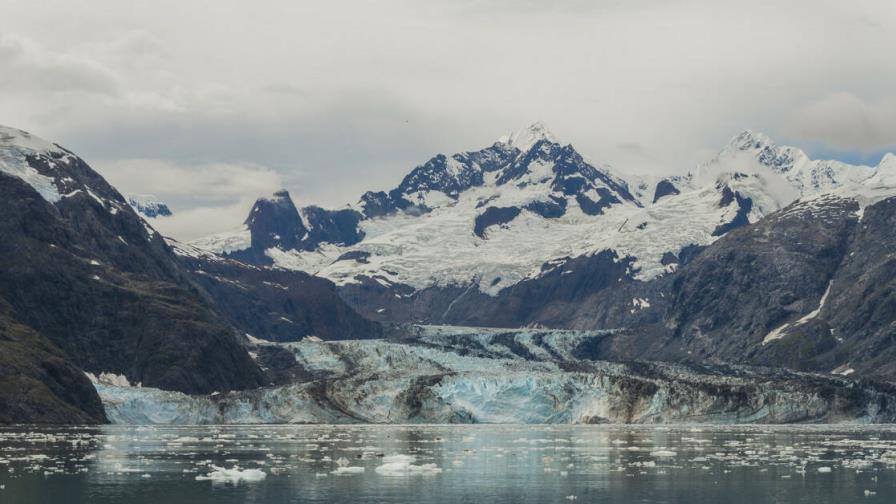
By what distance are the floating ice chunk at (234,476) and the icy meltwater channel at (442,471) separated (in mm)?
165

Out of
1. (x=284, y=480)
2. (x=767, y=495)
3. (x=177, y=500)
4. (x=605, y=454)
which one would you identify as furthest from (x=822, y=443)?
(x=177, y=500)

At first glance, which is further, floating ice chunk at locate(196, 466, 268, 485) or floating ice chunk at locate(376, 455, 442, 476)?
floating ice chunk at locate(376, 455, 442, 476)

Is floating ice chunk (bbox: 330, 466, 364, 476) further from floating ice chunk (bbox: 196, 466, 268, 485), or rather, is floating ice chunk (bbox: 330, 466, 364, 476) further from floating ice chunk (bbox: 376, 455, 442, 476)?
floating ice chunk (bbox: 196, 466, 268, 485)

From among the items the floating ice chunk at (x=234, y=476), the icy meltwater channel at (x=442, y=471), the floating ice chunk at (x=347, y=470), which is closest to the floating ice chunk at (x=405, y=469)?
the icy meltwater channel at (x=442, y=471)

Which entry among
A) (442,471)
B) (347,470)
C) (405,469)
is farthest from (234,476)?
(442,471)

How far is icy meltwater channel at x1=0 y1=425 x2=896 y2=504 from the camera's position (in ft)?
348

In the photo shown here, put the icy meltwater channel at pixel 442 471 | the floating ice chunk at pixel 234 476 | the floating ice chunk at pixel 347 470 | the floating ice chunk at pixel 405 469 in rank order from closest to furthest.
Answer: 1. the icy meltwater channel at pixel 442 471
2. the floating ice chunk at pixel 234 476
3. the floating ice chunk at pixel 405 469
4. the floating ice chunk at pixel 347 470

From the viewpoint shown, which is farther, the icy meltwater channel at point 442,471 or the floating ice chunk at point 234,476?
the floating ice chunk at point 234,476

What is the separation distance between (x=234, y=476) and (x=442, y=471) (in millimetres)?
19688

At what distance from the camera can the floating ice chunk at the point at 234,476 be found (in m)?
117

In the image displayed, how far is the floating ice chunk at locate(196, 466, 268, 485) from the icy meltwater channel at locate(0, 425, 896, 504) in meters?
0.16

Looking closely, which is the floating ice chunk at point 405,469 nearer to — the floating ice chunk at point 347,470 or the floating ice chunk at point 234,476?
the floating ice chunk at point 347,470

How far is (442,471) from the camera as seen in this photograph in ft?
415

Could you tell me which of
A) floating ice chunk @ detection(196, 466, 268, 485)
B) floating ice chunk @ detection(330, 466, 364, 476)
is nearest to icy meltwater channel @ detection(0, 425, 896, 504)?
floating ice chunk @ detection(196, 466, 268, 485)
